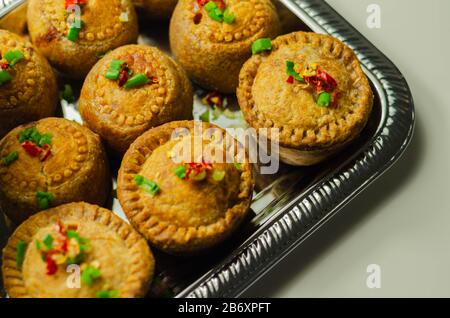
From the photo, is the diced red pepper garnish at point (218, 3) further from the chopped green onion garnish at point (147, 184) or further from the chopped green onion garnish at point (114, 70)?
the chopped green onion garnish at point (147, 184)

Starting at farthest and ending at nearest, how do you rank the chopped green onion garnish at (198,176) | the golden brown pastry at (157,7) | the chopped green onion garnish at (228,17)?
1. the golden brown pastry at (157,7)
2. the chopped green onion garnish at (228,17)
3. the chopped green onion garnish at (198,176)

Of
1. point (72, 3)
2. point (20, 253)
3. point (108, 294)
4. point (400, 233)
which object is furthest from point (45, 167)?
point (400, 233)

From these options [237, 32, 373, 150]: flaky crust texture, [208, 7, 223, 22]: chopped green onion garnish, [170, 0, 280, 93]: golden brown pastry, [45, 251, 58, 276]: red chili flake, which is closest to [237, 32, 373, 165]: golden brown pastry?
[237, 32, 373, 150]: flaky crust texture

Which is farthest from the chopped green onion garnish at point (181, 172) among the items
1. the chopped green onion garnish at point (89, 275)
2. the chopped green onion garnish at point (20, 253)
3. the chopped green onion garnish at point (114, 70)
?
the chopped green onion garnish at point (20, 253)

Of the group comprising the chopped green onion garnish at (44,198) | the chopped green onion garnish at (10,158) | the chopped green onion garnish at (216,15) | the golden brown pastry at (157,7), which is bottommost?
the chopped green onion garnish at (44,198)

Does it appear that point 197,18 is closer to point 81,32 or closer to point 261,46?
point 261,46

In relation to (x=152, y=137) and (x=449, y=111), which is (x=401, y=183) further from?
(x=152, y=137)

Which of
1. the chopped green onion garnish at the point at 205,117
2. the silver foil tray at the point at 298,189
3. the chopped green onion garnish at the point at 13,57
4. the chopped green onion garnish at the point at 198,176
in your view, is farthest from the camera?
the chopped green onion garnish at the point at 205,117
